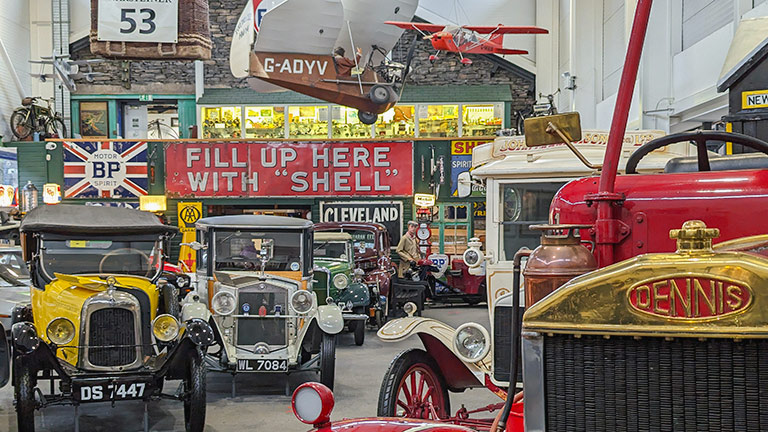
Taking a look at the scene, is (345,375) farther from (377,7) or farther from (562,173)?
(377,7)

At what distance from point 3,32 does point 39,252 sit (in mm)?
12818

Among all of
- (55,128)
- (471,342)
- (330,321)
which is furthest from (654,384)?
(55,128)

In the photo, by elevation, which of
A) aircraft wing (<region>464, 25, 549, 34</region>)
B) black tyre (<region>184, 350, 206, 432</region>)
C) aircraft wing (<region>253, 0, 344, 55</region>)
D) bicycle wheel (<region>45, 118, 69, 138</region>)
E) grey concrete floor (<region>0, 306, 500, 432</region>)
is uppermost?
aircraft wing (<region>464, 25, 549, 34</region>)

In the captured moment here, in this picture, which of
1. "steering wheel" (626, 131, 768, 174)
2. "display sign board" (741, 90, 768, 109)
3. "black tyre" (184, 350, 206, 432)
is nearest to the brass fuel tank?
"steering wheel" (626, 131, 768, 174)

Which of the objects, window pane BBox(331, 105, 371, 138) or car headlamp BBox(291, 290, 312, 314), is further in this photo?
window pane BBox(331, 105, 371, 138)

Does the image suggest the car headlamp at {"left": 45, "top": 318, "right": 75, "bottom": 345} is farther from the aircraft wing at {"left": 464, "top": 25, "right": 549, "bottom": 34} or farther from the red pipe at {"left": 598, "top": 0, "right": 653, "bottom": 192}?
the aircraft wing at {"left": 464, "top": 25, "right": 549, "bottom": 34}

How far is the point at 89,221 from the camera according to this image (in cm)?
620

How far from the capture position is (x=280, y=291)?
6895 mm

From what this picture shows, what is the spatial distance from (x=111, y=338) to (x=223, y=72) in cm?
1365

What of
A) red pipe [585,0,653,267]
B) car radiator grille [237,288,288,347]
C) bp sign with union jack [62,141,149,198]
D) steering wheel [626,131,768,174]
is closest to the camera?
red pipe [585,0,653,267]

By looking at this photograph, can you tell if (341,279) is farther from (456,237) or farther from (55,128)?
(55,128)

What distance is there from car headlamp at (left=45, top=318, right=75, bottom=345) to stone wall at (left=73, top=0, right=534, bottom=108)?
13496mm

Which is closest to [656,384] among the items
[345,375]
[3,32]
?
[345,375]

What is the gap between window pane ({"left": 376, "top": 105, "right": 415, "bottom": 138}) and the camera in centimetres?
1780
